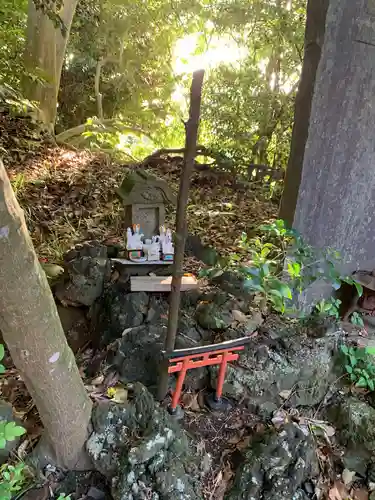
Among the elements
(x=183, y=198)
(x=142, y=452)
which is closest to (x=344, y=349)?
(x=142, y=452)

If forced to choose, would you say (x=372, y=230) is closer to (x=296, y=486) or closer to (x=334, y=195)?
(x=334, y=195)

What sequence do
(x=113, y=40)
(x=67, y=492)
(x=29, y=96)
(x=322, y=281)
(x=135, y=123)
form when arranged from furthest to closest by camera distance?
1. (x=135, y=123)
2. (x=113, y=40)
3. (x=29, y=96)
4. (x=322, y=281)
5. (x=67, y=492)

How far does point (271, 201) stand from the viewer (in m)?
4.87

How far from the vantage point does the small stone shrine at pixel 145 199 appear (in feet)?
9.88

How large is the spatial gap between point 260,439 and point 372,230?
1896 mm

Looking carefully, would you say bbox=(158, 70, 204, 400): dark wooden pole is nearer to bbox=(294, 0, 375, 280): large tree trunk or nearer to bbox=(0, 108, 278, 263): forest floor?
bbox=(294, 0, 375, 280): large tree trunk

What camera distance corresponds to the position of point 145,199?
10.00 feet

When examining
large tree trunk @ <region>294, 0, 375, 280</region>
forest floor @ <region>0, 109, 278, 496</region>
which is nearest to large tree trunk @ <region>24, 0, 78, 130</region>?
forest floor @ <region>0, 109, 278, 496</region>

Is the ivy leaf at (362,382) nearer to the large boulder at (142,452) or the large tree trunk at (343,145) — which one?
the large tree trunk at (343,145)

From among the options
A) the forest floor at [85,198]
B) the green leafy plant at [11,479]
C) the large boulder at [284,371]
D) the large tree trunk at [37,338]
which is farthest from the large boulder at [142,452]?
the forest floor at [85,198]

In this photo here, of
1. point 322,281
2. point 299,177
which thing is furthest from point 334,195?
point 322,281

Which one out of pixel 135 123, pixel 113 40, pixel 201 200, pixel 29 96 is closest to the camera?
pixel 201 200

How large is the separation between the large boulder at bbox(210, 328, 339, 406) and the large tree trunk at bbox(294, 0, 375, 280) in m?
0.86

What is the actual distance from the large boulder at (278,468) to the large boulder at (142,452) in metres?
0.26
